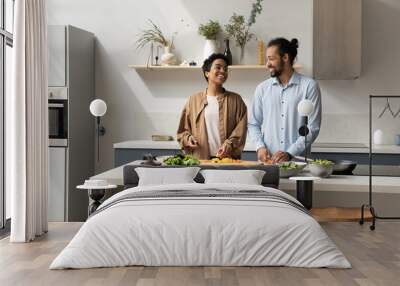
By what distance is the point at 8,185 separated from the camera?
706 cm

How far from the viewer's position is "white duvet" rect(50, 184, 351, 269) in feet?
13.8

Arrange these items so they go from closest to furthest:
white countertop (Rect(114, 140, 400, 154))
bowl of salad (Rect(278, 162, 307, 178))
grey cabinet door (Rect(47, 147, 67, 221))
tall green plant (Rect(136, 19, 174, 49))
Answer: bowl of salad (Rect(278, 162, 307, 178)) < white countertop (Rect(114, 140, 400, 154)) < grey cabinet door (Rect(47, 147, 67, 221)) < tall green plant (Rect(136, 19, 174, 49))

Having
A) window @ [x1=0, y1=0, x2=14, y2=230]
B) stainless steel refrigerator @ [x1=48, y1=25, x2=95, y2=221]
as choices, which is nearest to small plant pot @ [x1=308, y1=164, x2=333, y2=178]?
window @ [x1=0, y1=0, x2=14, y2=230]

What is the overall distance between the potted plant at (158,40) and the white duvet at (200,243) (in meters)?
4.25

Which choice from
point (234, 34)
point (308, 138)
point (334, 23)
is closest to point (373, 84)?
point (334, 23)

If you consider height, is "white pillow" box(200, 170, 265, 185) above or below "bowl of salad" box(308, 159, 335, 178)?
below

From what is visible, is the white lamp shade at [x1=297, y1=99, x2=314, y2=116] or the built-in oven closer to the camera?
the white lamp shade at [x1=297, y1=99, x2=314, y2=116]

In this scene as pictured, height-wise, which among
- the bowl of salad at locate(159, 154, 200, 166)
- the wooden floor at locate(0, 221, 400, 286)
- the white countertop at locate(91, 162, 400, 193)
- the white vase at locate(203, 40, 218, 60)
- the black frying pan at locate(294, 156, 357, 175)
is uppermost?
the white vase at locate(203, 40, 218, 60)

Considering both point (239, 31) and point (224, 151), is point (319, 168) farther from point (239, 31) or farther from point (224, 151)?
A: point (239, 31)

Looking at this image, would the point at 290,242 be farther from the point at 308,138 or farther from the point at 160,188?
the point at 308,138

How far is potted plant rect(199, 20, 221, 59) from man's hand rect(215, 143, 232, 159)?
114 inches

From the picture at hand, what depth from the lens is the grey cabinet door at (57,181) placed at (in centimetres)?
758

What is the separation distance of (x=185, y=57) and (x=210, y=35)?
455mm

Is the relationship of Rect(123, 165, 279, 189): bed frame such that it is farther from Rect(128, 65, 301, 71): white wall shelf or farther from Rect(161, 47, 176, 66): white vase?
Rect(161, 47, 176, 66): white vase
